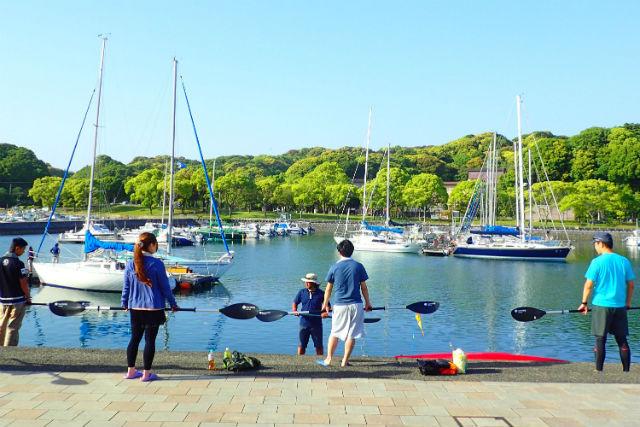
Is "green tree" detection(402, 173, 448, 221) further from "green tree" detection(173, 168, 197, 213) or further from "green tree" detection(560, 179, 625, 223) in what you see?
"green tree" detection(173, 168, 197, 213)

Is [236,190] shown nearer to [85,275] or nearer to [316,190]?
[316,190]

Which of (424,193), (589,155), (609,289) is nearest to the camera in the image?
(609,289)

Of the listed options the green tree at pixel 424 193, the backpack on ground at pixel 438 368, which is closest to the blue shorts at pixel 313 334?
the backpack on ground at pixel 438 368

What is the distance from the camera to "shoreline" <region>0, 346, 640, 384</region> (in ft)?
28.3

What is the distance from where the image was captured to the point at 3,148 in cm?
14462

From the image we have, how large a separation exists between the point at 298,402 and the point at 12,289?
5734mm

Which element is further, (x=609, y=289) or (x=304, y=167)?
Result: (x=304, y=167)

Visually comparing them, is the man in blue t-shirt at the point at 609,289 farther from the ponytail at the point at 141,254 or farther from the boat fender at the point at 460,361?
the ponytail at the point at 141,254

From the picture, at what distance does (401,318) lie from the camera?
2562cm

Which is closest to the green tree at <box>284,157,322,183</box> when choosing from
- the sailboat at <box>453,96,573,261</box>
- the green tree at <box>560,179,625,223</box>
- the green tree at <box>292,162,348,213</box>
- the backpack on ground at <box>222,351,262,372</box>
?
the green tree at <box>292,162,348,213</box>

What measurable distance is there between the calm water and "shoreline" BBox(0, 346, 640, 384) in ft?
33.0

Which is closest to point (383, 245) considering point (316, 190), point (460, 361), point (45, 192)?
point (460, 361)

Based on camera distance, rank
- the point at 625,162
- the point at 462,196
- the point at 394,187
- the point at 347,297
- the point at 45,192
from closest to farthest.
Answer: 1. the point at 347,297
2. the point at 625,162
3. the point at 462,196
4. the point at 394,187
5. the point at 45,192

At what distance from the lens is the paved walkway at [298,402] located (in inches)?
262
